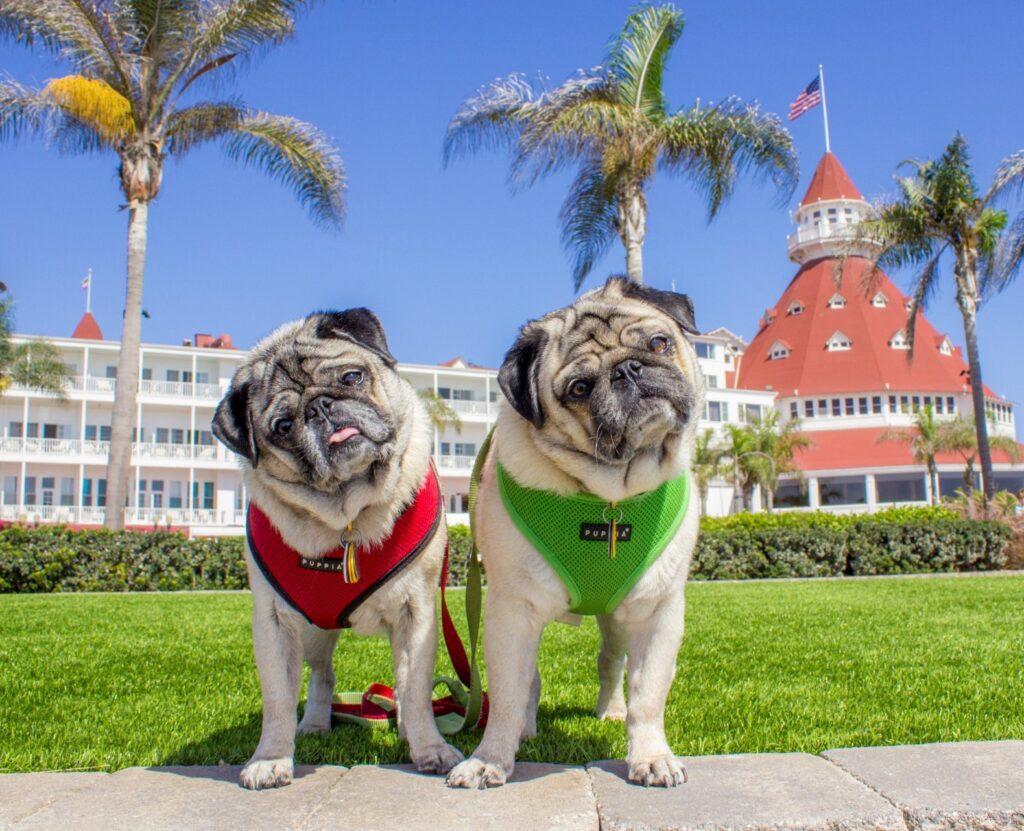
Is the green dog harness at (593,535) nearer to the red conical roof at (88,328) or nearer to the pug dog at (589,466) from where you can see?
the pug dog at (589,466)

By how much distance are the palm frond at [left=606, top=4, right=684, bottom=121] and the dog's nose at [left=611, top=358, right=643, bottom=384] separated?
19.6 m

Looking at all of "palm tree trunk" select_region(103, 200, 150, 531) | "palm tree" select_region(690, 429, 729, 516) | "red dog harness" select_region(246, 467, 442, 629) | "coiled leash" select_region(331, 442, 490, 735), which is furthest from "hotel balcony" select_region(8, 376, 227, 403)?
"red dog harness" select_region(246, 467, 442, 629)

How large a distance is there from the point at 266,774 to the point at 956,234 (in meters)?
31.7

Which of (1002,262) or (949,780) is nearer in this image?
(949,780)

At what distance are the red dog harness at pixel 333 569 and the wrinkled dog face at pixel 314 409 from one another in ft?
1.03

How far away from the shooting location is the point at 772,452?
67000mm

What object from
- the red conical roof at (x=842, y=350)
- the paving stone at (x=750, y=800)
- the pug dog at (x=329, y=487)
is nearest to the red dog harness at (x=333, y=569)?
the pug dog at (x=329, y=487)

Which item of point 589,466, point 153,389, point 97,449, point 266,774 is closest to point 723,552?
point 589,466

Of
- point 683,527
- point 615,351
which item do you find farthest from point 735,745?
point 615,351

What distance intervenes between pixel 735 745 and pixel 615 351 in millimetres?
2061

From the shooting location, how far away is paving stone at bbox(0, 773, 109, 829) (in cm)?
316

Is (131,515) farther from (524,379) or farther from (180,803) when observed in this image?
(524,379)

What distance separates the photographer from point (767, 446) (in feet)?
220

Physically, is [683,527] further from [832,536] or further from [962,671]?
[832,536]
